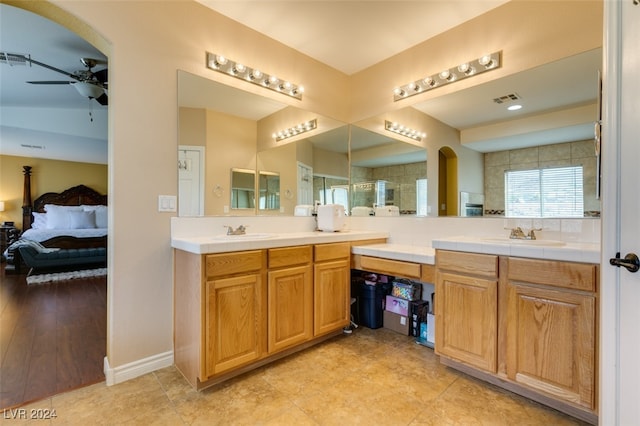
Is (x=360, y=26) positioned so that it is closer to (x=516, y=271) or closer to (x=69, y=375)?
(x=516, y=271)

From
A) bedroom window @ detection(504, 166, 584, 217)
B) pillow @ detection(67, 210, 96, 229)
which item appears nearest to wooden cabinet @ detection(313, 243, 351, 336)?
bedroom window @ detection(504, 166, 584, 217)

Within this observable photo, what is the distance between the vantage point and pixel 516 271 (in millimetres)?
1688

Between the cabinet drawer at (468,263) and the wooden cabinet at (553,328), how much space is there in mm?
87

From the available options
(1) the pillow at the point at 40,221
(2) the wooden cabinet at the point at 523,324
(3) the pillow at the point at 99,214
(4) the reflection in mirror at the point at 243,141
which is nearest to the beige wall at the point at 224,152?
(4) the reflection in mirror at the point at 243,141

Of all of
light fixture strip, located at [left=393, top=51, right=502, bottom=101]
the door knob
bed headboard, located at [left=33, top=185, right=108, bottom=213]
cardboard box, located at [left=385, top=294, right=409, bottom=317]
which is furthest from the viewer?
bed headboard, located at [left=33, top=185, right=108, bottom=213]

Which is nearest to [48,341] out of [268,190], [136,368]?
[136,368]

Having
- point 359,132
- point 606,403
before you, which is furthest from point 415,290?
point 359,132

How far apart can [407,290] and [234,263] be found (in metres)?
1.57

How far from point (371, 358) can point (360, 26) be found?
273 centimetres

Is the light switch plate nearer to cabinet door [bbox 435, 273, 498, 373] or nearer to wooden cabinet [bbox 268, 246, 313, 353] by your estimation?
wooden cabinet [bbox 268, 246, 313, 353]

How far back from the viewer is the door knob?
1009 mm

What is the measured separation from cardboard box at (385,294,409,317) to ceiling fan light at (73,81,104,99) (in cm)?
368

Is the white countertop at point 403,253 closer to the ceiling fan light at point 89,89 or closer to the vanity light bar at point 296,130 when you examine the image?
the vanity light bar at point 296,130

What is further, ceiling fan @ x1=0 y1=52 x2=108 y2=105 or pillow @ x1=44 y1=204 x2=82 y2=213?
pillow @ x1=44 y1=204 x2=82 y2=213
